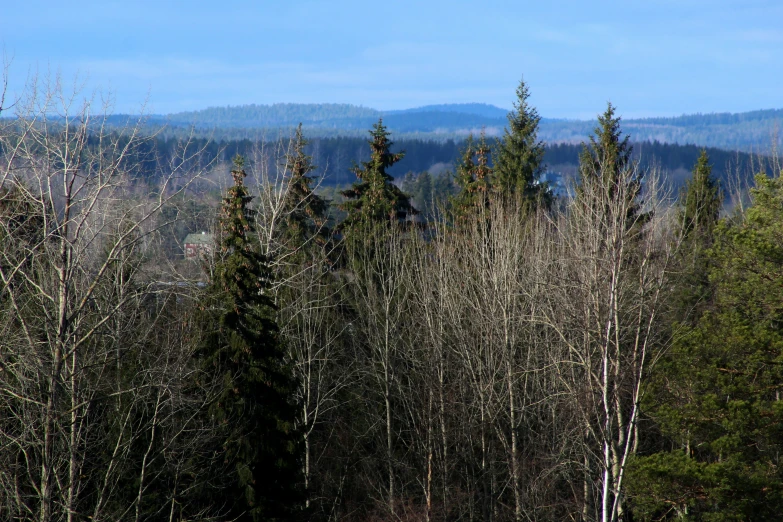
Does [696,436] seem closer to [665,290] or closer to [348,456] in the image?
[665,290]

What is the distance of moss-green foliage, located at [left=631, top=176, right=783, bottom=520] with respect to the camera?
1375 centimetres

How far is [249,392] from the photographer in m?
16.8

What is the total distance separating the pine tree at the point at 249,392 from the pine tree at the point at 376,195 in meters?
14.2

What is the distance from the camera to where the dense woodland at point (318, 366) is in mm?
12195

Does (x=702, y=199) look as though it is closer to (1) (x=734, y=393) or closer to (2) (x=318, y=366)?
(2) (x=318, y=366)

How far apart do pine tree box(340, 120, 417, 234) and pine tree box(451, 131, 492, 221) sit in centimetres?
268

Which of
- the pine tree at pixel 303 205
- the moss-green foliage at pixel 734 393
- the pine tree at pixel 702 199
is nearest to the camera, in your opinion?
the moss-green foliage at pixel 734 393

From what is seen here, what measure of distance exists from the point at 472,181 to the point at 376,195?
19.7 ft

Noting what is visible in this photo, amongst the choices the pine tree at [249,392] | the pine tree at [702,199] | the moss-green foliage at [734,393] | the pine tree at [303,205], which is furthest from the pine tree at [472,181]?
the moss-green foliage at [734,393]

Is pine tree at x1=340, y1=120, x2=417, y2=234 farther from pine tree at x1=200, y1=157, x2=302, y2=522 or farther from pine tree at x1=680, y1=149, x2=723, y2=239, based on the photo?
pine tree at x1=200, y1=157, x2=302, y2=522

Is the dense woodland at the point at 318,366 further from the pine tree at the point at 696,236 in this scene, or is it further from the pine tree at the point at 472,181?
the pine tree at the point at 472,181

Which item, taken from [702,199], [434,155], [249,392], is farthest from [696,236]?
[434,155]

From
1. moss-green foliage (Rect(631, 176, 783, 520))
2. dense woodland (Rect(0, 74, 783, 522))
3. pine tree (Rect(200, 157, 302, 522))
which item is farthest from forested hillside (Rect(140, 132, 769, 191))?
moss-green foliage (Rect(631, 176, 783, 520))

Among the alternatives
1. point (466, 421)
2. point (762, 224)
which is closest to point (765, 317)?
point (762, 224)
